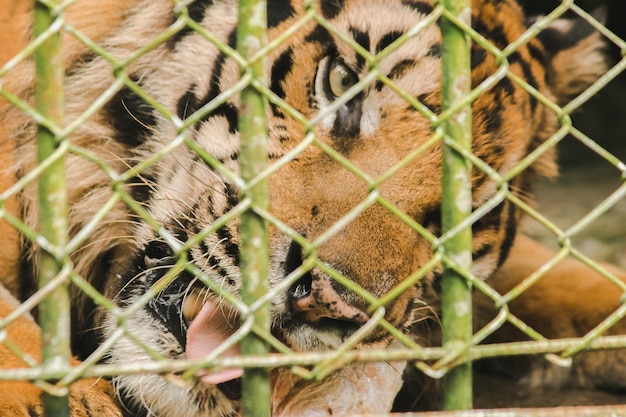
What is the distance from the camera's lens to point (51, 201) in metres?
1.53

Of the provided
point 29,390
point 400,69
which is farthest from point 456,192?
point 29,390

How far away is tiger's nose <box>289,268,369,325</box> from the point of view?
6.58ft

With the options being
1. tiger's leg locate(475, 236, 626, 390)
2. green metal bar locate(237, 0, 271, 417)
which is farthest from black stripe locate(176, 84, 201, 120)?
tiger's leg locate(475, 236, 626, 390)

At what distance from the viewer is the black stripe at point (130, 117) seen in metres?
2.63

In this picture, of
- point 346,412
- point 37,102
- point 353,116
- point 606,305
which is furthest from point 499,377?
point 37,102

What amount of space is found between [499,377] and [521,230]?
2.31ft

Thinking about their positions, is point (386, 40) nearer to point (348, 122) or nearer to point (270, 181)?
point (348, 122)

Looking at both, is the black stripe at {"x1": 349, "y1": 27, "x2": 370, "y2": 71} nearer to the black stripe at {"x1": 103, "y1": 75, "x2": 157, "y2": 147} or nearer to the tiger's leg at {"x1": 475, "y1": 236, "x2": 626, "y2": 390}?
the black stripe at {"x1": 103, "y1": 75, "x2": 157, "y2": 147}

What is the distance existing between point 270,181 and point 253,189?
69cm

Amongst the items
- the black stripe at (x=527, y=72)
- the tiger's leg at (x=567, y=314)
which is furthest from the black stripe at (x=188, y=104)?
the tiger's leg at (x=567, y=314)

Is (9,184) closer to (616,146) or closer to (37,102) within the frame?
(37,102)

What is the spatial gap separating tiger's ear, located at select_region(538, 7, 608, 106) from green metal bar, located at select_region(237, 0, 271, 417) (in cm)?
194

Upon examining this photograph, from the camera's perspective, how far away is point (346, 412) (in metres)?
2.31

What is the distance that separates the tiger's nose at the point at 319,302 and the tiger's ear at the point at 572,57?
65.0 inches
